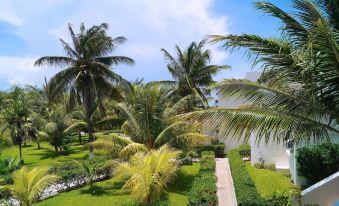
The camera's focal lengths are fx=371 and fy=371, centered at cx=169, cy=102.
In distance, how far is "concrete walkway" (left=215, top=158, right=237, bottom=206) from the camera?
47.1 ft

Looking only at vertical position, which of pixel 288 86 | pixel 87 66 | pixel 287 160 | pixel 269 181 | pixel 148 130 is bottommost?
pixel 269 181

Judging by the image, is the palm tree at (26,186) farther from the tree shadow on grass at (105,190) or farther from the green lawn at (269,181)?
the green lawn at (269,181)

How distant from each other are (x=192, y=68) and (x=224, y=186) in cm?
1387

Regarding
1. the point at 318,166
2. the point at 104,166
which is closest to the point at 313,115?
the point at 318,166

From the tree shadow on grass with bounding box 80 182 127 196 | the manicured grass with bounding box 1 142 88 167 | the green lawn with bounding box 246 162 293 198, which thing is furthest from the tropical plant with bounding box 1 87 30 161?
the green lawn with bounding box 246 162 293 198

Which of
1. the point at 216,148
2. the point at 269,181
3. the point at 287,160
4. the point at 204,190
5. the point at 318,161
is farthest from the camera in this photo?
the point at 216,148

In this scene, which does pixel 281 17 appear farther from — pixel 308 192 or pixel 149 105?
pixel 149 105

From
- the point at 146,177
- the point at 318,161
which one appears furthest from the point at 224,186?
the point at 146,177

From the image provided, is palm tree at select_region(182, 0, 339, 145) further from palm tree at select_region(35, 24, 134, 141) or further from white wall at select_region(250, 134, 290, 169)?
palm tree at select_region(35, 24, 134, 141)

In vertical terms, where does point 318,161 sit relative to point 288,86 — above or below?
below

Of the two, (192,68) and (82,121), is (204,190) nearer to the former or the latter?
(192,68)

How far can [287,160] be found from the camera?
2031cm

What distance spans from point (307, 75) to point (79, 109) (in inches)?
1354

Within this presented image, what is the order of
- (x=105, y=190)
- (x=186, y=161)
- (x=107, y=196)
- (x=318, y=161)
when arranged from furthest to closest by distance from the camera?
1. (x=186, y=161)
2. (x=105, y=190)
3. (x=107, y=196)
4. (x=318, y=161)
